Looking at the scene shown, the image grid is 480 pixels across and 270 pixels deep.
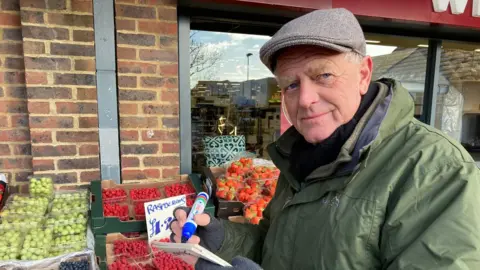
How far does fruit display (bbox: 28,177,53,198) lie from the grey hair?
2.44m

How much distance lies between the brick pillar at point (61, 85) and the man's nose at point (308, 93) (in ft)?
6.76

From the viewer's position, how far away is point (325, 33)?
966mm

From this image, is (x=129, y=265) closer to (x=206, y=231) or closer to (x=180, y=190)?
(x=180, y=190)

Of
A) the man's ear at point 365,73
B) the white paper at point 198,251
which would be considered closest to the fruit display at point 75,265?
the white paper at point 198,251

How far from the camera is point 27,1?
237cm

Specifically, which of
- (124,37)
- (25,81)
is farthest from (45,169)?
(124,37)

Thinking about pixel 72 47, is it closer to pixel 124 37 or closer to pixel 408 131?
pixel 124 37

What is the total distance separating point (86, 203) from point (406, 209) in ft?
7.68

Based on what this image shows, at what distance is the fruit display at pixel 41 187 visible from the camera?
96.7 inches

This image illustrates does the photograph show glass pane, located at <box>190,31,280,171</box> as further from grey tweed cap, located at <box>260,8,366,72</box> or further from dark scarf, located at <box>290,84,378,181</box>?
grey tweed cap, located at <box>260,8,366,72</box>

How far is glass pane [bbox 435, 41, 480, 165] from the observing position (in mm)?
4711

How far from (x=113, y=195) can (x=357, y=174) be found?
6.71 ft

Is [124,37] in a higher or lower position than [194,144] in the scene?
higher

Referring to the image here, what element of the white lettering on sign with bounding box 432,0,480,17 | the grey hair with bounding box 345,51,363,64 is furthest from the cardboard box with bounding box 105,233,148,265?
the white lettering on sign with bounding box 432,0,480,17
